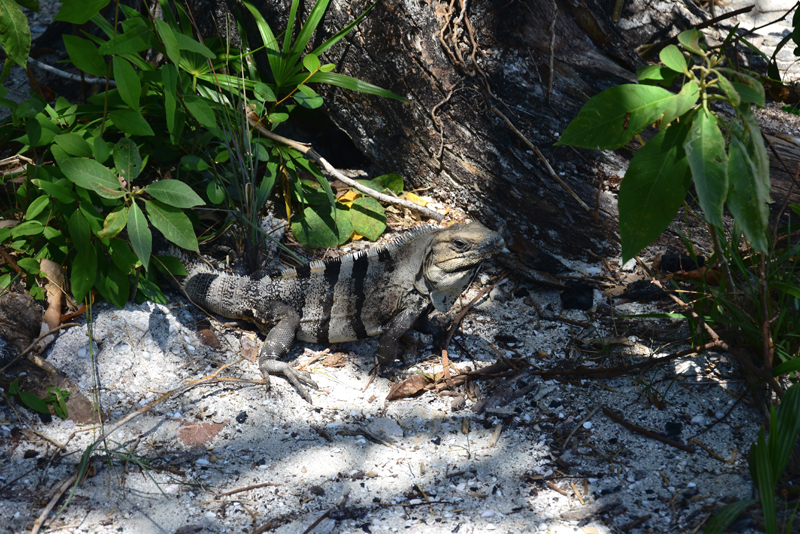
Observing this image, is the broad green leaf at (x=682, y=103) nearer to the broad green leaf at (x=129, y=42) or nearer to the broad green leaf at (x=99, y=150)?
the broad green leaf at (x=129, y=42)

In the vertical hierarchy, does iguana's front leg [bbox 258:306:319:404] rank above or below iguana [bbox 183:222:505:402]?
below

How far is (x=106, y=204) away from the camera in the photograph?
2.85m

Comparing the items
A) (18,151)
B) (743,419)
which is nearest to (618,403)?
(743,419)

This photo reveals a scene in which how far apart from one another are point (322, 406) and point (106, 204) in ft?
5.11

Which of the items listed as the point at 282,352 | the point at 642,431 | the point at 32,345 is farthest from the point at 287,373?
the point at 642,431

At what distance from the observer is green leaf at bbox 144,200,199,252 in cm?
276

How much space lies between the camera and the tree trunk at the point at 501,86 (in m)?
3.59

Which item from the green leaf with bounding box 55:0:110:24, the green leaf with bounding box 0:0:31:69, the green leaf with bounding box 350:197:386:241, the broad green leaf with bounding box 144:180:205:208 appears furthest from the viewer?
the green leaf with bounding box 350:197:386:241

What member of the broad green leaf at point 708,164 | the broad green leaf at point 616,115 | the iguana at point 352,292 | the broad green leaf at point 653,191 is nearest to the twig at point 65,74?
the iguana at point 352,292

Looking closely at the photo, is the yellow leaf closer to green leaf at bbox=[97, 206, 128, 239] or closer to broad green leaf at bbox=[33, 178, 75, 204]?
green leaf at bbox=[97, 206, 128, 239]

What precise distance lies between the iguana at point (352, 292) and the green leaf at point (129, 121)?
0.98m

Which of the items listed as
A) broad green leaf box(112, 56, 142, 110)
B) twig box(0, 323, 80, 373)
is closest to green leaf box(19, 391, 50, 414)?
twig box(0, 323, 80, 373)

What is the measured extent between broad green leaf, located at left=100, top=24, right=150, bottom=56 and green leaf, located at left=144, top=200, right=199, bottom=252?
0.71 meters

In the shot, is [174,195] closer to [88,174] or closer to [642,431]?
[88,174]
